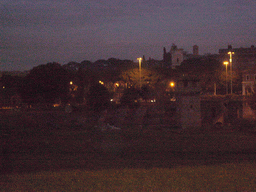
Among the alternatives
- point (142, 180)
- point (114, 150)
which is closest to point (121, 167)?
point (142, 180)

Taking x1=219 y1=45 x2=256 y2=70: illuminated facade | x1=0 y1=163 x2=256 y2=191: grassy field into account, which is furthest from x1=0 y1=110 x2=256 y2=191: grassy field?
x1=219 y1=45 x2=256 y2=70: illuminated facade

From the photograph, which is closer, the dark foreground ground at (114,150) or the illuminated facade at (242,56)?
the dark foreground ground at (114,150)

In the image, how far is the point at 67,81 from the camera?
37.5m

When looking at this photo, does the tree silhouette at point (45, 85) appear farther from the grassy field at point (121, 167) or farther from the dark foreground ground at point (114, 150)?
the dark foreground ground at point (114, 150)

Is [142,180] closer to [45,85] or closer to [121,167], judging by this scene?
Answer: [121,167]

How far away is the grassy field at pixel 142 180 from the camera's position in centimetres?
492

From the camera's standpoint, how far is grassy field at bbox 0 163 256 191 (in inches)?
194

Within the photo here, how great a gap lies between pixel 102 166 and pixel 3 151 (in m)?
4.17

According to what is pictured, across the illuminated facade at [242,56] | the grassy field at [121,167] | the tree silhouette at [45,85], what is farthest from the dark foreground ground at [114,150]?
the illuminated facade at [242,56]

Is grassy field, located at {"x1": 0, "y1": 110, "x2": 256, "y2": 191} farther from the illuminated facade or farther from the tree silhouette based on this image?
the illuminated facade

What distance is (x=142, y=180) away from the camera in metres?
5.40

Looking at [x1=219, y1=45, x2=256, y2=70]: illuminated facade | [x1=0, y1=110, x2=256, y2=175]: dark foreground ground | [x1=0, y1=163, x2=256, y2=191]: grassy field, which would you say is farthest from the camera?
[x1=219, y1=45, x2=256, y2=70]: illuminated facade

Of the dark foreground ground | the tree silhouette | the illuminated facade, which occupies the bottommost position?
the dark foreground ground

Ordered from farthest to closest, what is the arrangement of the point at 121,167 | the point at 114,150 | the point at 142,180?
the point at 114,150
the point at 121,167
the point at 142,180
